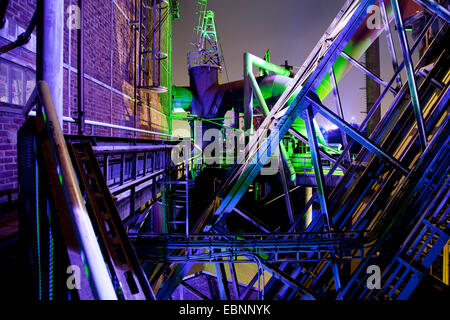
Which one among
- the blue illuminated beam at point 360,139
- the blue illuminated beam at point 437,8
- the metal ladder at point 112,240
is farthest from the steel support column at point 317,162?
the metal ladder at point 112,240

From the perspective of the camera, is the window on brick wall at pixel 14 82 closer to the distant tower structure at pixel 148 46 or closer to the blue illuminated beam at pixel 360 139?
the blue illuminated beam at pixel 360 139

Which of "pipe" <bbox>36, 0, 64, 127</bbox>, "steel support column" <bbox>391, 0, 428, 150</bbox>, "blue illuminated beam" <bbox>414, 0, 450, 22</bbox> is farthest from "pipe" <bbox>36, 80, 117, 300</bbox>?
"blue illuminated beam" <bbox>414, 0, 450, 22</bbox>

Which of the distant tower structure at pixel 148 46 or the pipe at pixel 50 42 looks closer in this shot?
the pipe at pixel 50 42

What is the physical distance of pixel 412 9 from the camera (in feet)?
13.5

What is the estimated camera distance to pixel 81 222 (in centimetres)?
136

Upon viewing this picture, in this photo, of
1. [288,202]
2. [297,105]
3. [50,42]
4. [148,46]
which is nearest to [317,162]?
[297,105]

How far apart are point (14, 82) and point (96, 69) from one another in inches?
130

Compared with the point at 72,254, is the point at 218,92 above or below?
above

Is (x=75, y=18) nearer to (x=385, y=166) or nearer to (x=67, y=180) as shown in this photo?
(x=67, y=180)

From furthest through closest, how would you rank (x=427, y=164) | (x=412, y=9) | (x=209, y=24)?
(x=209, y=24)
(x=412, y=9)
(x=427, y=164)

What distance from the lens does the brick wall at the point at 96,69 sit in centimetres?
392

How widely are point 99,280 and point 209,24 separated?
61.1ft

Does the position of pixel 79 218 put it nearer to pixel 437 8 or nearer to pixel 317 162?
pixel 317 162
